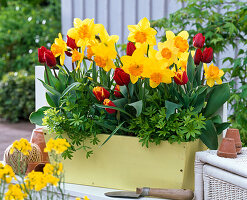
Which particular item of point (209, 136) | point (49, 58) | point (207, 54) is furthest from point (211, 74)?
point (49, 58)

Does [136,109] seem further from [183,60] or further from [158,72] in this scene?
[183,60]

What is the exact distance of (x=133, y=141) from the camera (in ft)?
3.28

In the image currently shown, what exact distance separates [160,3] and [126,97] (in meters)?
2.88

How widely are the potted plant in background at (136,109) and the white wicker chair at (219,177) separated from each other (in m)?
0.05

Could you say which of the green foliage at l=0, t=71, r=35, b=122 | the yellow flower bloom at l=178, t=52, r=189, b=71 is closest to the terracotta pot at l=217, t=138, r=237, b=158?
the yellow flower bloom at l=178, t=52, r=189, b=71

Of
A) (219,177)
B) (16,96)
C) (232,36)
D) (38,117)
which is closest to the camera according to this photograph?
(219,177)

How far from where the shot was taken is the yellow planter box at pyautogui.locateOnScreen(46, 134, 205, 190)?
974 mm

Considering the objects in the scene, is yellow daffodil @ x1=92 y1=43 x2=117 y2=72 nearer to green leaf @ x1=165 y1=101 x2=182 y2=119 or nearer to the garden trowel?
green leaf @ x1=165 y1=101 x2=182 y2=119

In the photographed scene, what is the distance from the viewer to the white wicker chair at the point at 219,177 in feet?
2.75

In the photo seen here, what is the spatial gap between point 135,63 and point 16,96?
4955 mm

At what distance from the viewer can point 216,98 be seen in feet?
3.37

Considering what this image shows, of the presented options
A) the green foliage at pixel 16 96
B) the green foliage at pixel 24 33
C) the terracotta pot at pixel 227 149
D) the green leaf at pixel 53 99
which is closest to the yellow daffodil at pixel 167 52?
the terracotta pot at pixel 227 149

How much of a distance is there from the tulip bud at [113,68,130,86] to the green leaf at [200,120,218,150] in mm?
236

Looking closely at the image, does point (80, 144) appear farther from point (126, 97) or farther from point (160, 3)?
point (160, 3)
